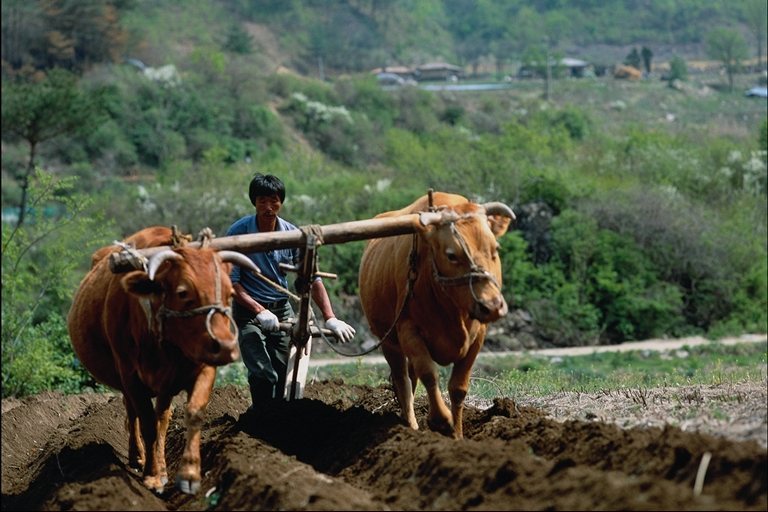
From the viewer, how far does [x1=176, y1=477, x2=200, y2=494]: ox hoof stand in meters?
8.77

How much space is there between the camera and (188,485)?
28.8 feet

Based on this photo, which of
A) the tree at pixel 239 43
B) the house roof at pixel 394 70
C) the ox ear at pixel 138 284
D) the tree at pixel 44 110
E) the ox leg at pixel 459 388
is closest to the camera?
the ox ear at pixel 138 284

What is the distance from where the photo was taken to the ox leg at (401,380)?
10.8 m

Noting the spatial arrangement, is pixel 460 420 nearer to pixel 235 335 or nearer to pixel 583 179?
pixel 235 335

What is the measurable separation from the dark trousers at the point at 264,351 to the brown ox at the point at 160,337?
1.33 m

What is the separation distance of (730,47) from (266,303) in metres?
A: 75.5

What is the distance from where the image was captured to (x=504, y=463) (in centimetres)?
740

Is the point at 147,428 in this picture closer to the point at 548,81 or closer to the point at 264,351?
the point at 264,351

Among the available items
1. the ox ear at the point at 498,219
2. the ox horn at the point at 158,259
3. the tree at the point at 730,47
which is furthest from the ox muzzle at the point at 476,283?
the tree at the point at 730,47

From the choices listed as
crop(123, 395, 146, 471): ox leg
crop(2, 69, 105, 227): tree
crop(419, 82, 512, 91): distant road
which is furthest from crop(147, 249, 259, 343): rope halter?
crop(419, 82, 512, 91): distant road

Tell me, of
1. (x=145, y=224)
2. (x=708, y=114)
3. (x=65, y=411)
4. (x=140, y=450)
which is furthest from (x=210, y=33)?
(x=140, y=450)

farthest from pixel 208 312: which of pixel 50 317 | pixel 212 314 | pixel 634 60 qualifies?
pixel 634 60

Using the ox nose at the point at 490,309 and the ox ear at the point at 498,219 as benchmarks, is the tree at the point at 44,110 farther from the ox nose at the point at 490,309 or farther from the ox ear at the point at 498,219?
the ox nose at the point at 490,309

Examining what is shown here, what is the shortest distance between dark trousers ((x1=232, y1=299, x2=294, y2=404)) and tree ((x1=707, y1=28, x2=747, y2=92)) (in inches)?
2883
